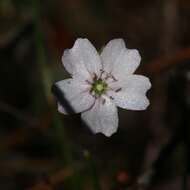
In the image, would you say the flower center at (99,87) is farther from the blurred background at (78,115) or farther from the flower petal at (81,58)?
the blurred background at (78,115)

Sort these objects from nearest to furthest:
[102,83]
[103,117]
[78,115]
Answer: [103,117] → [102,83] → [78,115]

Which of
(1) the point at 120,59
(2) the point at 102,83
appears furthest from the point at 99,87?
(1) the point at 120,59

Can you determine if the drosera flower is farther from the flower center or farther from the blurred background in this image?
the blurred background

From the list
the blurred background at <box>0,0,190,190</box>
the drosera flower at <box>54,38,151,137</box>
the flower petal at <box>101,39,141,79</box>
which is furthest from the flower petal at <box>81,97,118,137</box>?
the blurred background at <box>0,0,190,190</box>

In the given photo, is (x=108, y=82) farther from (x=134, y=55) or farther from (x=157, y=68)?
(x=157, y=68)

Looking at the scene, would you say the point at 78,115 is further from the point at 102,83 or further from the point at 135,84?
the point at 135,84

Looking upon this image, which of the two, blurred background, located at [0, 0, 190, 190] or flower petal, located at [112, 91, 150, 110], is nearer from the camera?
flower petal, located at [112, 91, 150, 110]

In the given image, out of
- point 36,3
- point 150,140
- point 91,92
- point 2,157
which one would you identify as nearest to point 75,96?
point 91,92
